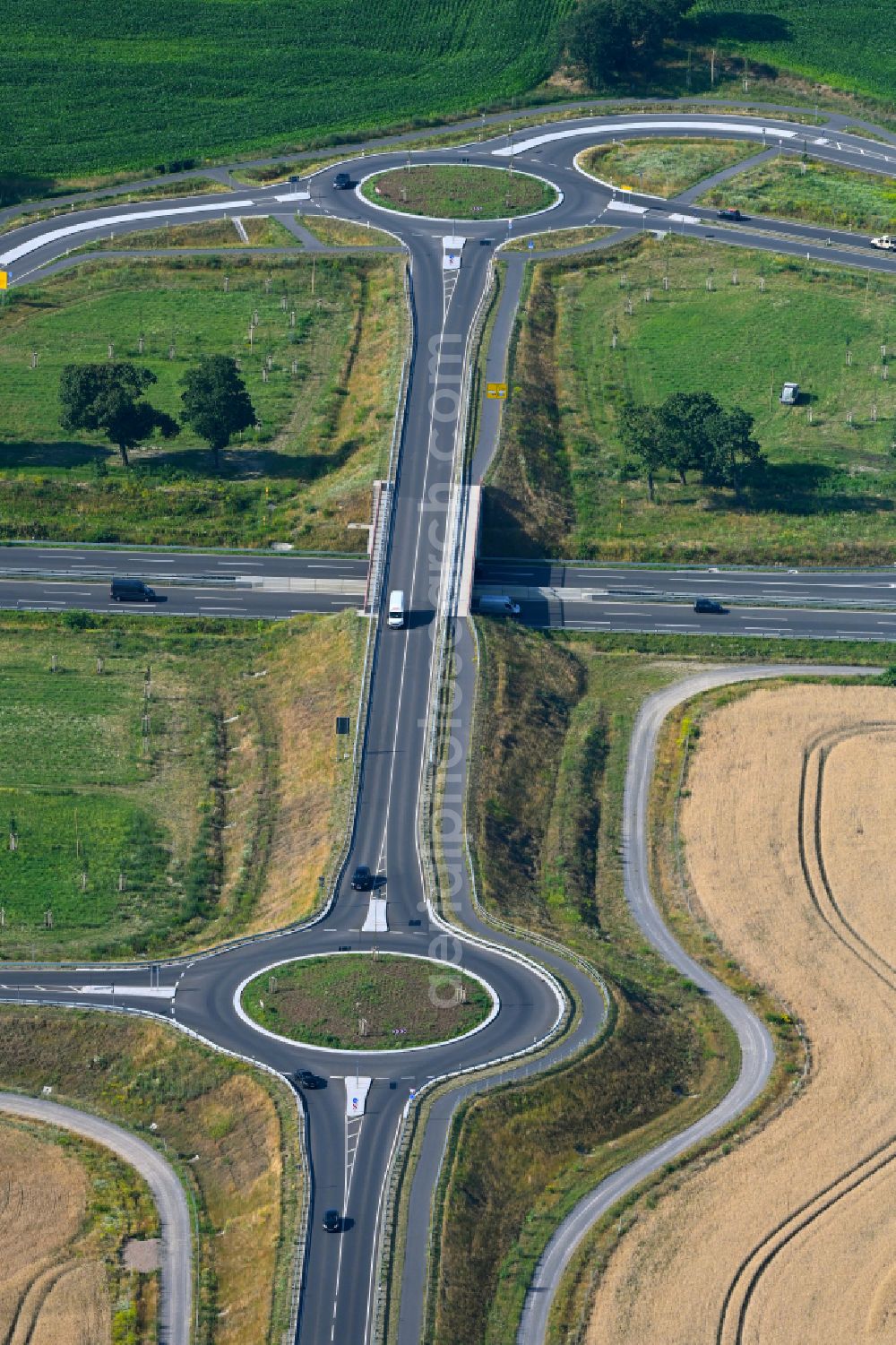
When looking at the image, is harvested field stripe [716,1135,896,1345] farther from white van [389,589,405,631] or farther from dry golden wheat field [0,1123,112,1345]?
white van [389,589,405,631]

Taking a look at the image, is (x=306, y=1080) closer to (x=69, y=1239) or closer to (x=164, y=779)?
(x=69, y=1239)

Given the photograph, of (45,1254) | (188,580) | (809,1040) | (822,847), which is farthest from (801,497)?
(45,1254)

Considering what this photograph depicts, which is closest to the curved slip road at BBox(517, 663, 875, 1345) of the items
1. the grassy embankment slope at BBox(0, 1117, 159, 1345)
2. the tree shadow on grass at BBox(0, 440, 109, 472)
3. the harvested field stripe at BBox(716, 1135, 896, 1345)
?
the harvested field stripe at BBox(716, 1135, 896, 1345)

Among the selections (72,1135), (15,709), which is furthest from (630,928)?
(15,709)

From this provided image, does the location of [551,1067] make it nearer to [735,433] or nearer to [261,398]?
[735,433]

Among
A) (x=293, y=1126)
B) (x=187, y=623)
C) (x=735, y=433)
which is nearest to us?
(x=293, y=1126)

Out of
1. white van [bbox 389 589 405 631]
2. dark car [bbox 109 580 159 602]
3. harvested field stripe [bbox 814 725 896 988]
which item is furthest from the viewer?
dark car [bbox 109 580 159 602]
